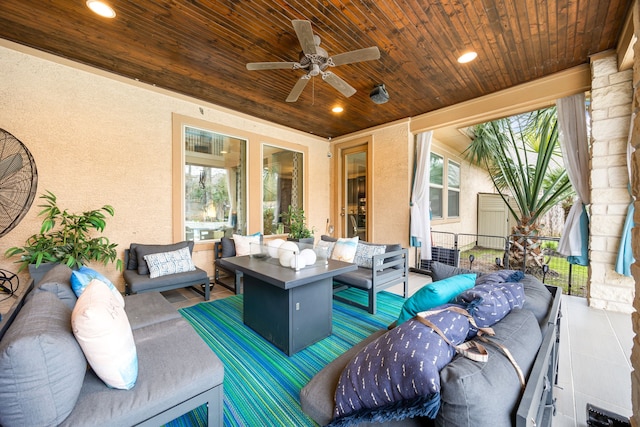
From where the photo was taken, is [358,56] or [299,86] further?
[299,86]

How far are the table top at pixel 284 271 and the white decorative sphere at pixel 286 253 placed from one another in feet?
0.17

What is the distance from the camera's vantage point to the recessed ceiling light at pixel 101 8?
2.01 metres

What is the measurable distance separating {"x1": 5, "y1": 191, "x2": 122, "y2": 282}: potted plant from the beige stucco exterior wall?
15cm

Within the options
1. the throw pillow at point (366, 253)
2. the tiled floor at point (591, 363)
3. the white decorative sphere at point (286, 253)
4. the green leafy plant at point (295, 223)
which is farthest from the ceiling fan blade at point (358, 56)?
the green leafy plant at point (295, 223)

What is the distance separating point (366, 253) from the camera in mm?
3305

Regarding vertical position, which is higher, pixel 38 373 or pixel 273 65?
pixel 273 65

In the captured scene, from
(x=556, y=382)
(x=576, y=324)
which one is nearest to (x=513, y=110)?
(x=576, y=324)

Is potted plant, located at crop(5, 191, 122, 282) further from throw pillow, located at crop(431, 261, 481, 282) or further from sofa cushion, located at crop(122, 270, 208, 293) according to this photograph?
throw pillow, located at crop(431, 261, 481, 282)

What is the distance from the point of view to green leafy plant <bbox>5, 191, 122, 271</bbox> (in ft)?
8.05

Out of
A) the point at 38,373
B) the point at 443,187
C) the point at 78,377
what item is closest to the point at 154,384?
the point at 78,377

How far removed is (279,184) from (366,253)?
2660 millimetres

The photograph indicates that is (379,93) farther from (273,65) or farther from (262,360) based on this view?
(262,360)

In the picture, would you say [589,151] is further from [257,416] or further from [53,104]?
[53,104]

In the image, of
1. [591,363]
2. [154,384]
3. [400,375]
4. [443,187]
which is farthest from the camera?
[443,187]
